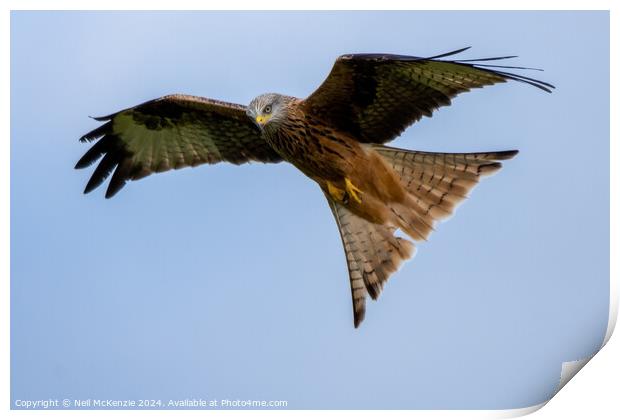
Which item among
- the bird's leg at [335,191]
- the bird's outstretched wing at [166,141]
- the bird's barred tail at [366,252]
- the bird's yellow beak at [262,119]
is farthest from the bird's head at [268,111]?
the bird's barred tail at [366,252]

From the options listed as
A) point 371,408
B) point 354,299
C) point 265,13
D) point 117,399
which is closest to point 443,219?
point 354,299

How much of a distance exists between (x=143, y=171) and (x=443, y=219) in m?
1.95

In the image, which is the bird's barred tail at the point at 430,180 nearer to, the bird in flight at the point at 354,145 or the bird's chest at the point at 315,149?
the bird in flight at the point at 354,145

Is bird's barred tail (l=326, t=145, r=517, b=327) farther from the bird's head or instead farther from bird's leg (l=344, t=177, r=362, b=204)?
the bird's head

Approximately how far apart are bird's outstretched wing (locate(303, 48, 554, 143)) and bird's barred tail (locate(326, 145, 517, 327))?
0.61 ft

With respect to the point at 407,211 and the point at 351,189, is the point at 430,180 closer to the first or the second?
the point at 407,211

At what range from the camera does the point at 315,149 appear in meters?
5.80

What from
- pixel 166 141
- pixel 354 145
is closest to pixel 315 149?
pixel 354 145

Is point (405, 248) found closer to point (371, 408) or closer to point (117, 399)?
point (371, 408)

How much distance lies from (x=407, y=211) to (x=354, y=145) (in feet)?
1.71

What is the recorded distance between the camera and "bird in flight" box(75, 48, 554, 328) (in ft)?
18.1

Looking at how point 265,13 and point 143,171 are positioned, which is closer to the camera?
point 265,13

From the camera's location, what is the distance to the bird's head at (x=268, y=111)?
572cm

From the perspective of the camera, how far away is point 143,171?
646cm
